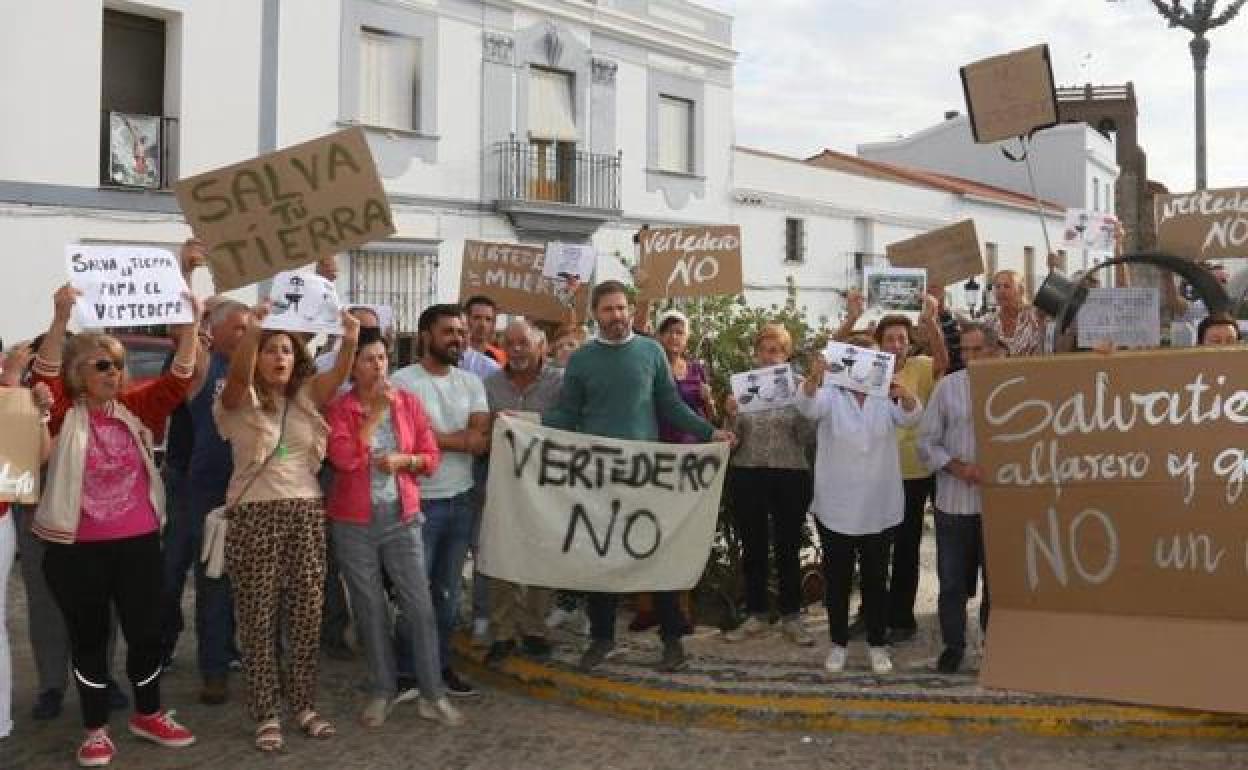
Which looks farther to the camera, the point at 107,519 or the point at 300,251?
the point at 300,251

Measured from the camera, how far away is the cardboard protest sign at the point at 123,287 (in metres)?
5.10

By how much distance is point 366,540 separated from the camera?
18.2 ft

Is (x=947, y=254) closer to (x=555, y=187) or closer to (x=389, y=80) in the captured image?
(x=389, y=80)

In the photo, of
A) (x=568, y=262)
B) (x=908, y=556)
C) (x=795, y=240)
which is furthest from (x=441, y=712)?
(x=795, y=240)

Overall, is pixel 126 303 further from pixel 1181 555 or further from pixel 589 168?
pixel 589 168

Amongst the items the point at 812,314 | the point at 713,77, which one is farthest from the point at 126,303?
the point at 812,314

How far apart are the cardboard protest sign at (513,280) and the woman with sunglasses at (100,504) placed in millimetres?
3807

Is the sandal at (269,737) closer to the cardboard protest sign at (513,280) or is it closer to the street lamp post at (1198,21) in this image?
the cardboard protest sign at (513,280)

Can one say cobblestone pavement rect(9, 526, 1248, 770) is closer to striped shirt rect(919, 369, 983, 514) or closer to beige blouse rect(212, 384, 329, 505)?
striped shirt rect(919, 369, 983, 514)

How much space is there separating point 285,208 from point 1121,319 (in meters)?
4.01

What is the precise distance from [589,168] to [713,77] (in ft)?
13.7

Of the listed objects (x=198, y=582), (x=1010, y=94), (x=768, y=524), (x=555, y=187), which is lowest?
(x=198, y=582)

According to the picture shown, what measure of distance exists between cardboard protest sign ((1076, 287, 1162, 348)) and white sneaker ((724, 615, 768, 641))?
2.32 meters

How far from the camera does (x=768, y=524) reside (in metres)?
7.00
